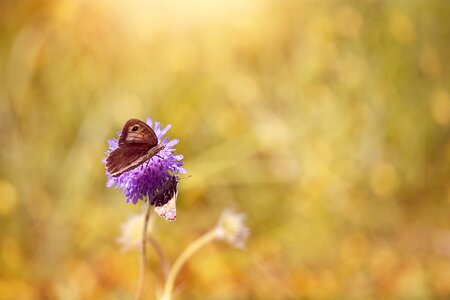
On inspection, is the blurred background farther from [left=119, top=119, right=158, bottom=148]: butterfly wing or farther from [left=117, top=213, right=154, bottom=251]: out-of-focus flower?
[left=119, top=119, right=158, bottom=148]: butterfly wing

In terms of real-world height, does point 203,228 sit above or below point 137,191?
above

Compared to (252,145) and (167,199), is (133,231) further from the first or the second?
(252,145)

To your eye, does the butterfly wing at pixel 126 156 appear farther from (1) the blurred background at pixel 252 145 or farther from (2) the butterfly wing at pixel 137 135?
(1) the blurred background at pixel 252 145

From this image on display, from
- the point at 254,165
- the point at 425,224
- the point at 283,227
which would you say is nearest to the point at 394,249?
the point at 425,224

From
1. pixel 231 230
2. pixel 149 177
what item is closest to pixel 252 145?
pixel 231 230

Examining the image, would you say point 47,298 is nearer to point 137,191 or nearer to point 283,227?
point 283,227

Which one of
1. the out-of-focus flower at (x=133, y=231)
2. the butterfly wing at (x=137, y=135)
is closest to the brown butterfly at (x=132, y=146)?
the butterfly wing at (x=137, y=135)

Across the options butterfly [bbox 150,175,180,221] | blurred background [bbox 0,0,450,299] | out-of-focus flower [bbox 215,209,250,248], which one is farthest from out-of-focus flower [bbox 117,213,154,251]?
blurred background [bbox 0,0,450,299]
